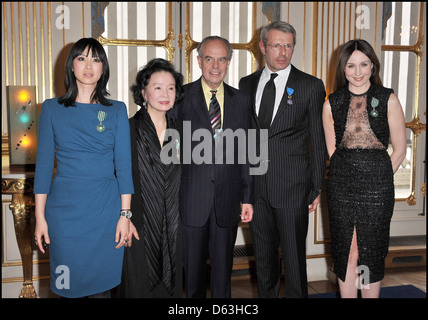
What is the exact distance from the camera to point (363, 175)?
7.63 feet

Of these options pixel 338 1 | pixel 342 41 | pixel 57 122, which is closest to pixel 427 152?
pixel 342 41

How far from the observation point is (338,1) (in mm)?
3957

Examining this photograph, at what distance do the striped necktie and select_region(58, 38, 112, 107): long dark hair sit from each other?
615 mm

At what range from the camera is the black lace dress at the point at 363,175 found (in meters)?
2.32

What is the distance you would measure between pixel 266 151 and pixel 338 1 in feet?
7.67

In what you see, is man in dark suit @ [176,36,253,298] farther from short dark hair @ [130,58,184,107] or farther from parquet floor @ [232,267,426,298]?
parquet floor @ [232,267,426,298]

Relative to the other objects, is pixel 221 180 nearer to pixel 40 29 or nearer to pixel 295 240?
pixel 295 240

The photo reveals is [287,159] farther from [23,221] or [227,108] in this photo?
[23,221]

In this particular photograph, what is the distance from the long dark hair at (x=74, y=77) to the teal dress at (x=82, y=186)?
0.13 ft

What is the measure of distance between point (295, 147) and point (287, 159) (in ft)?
0.30

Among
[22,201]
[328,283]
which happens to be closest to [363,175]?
[328,283]

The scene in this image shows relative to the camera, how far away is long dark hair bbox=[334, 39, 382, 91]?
2322 mm

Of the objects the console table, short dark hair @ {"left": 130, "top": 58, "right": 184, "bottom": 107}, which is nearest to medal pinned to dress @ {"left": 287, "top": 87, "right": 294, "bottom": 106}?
short dark hair @ {"left": 130, "top": 58, "right": 184, "bottom": 107}

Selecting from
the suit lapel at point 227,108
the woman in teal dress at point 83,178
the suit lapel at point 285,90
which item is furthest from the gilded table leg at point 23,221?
the suit lapel at point 285,90
